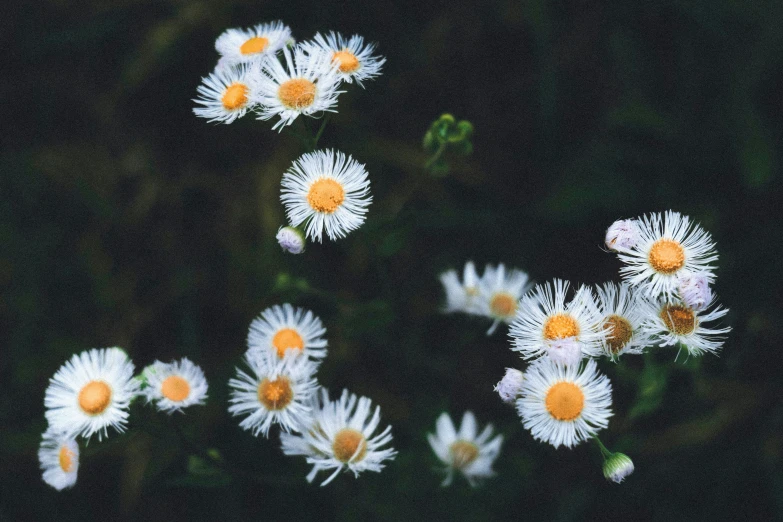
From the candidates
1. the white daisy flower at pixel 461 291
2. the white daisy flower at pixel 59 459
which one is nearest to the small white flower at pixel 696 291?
the white daisy flower at pixel 461 291

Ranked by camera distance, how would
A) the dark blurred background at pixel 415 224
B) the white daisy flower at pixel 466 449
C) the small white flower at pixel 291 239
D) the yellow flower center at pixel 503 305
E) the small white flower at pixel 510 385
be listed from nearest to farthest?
the small white flower at pixel 510 385, the small white flower at pixel 291 239, the white daisy flower at pixel 466 449, the yellow flower center at pixel 503 305, the dark blurred background at pixel 415 224

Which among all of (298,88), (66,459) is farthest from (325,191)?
(66,459)

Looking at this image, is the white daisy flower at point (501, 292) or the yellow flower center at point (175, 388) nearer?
the yellow flower center at point (175, 388)

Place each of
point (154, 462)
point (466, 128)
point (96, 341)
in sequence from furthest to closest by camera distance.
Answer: point (96, 341), point (466, 128), point (154, 462)

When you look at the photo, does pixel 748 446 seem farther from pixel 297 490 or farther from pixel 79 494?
pixel 79 494

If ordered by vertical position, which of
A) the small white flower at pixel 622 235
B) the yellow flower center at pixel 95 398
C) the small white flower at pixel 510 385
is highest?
the small white flower at pixel 622 235

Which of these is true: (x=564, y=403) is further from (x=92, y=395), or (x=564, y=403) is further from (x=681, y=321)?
(x=92, y=395)

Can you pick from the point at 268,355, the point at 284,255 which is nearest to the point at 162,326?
the point at 284,255

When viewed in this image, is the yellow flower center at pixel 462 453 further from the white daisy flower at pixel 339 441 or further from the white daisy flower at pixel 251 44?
the white daisy flower at pixel 251 44
